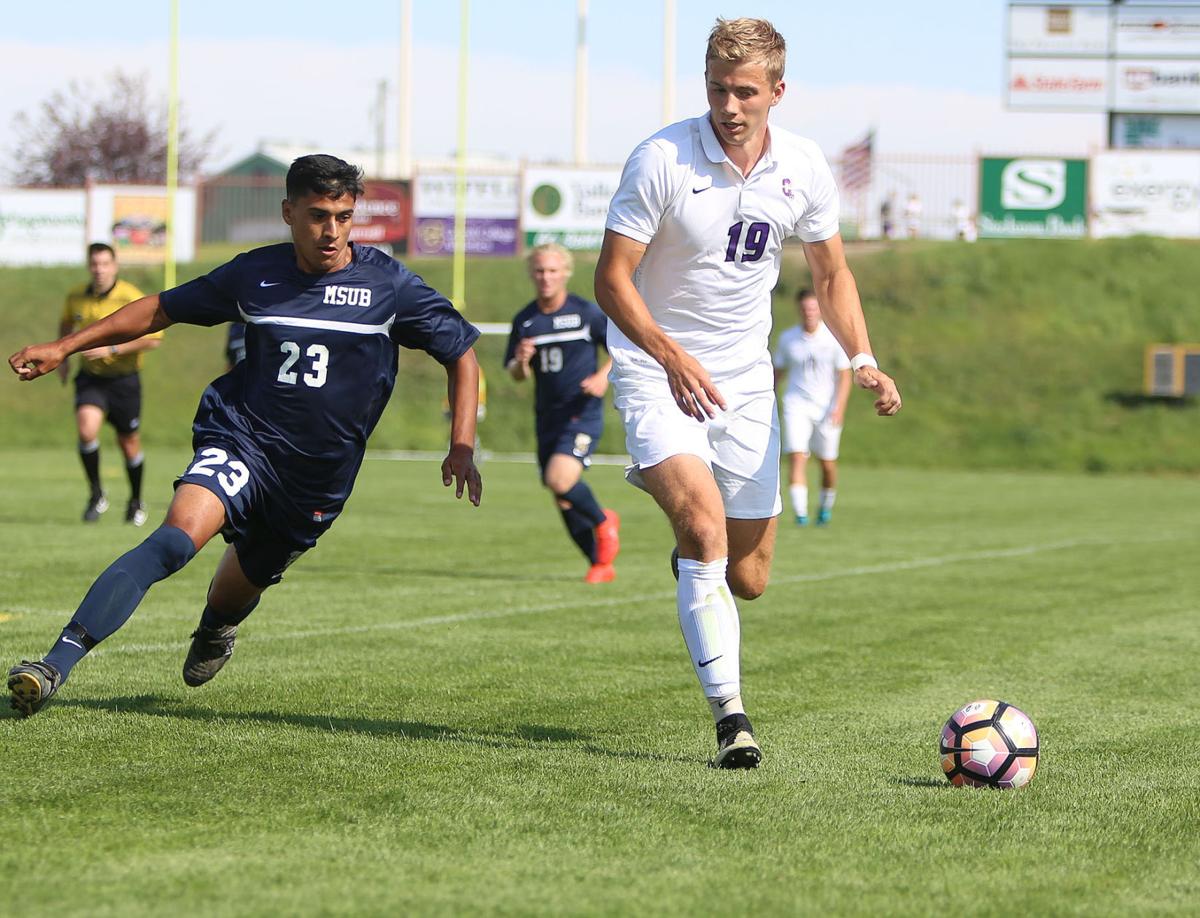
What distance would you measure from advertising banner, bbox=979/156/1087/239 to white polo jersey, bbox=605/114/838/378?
32.7 m

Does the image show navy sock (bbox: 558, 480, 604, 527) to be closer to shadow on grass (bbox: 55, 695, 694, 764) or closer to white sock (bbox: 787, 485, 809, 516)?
shadow on grass (bbox: 55, 695, 694, 764)

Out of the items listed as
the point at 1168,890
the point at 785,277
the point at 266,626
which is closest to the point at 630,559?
the point at 266,626

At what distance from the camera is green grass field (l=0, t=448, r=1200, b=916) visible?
152 inches

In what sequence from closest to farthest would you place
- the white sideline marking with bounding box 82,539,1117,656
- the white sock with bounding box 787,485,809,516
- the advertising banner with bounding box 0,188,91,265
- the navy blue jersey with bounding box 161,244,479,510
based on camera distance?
the navy blue jersey with bounding box 161,244,479,510, the white sideline marking with bounding box 82,539,1117,656, the white sock with bounding box 787,485,809,516, the advertising banner with bounding box 0,188,91,265

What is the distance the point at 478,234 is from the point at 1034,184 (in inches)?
485

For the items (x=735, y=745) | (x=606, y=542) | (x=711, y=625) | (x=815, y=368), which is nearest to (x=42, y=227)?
(x=815, y=368)

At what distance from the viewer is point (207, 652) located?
6457 mm

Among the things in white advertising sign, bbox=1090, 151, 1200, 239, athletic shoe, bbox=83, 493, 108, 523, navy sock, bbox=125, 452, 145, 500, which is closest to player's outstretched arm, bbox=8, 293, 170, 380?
navy sock, bbox=125, 452, 145, 500

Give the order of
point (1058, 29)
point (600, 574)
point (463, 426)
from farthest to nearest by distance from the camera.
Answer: point (1058, 29) → point (600, 574) → point (463, 426)

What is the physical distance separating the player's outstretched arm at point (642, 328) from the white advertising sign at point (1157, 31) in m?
38.8

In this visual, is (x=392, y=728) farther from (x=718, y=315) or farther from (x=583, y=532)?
(x=583, y=532)

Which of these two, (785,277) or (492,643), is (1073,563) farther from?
(785,277)

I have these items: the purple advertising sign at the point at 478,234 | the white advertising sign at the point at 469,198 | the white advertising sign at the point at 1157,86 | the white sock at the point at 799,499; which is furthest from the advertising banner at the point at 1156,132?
the white sock at the point at 799,499

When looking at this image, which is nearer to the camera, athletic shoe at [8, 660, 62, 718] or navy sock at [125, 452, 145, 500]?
athletic shoe at [8, 660, 62, 718]
